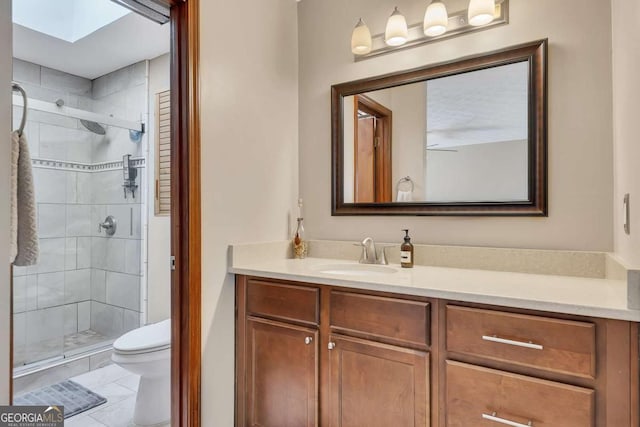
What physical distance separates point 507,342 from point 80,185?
3.39 metres

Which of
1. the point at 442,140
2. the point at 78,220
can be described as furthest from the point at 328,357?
the point at 78,220

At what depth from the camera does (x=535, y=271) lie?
153cm

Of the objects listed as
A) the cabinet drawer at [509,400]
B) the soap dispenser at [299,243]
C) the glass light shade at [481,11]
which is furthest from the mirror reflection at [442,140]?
the cabinet drawer at [509,400]

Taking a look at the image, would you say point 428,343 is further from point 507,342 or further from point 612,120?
point 612,120

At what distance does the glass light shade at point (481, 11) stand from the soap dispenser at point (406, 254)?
3.41 ft

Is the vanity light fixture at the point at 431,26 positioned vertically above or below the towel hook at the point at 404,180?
above

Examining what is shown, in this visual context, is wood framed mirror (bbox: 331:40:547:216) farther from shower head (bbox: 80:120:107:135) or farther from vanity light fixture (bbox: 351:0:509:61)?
shower head (bbox: 80:120:107:135)

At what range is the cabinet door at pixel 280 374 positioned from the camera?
1.51 m

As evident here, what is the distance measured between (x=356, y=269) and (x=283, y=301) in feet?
1.49

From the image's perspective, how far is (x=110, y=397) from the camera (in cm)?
220

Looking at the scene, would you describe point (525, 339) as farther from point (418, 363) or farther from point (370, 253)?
point (370, 253)

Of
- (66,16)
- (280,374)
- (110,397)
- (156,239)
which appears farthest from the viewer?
(156,239)

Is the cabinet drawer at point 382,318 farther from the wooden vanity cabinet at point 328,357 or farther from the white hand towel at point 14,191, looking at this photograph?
the white hand towel at point 14,191

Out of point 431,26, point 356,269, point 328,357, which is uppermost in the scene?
point 431,26
